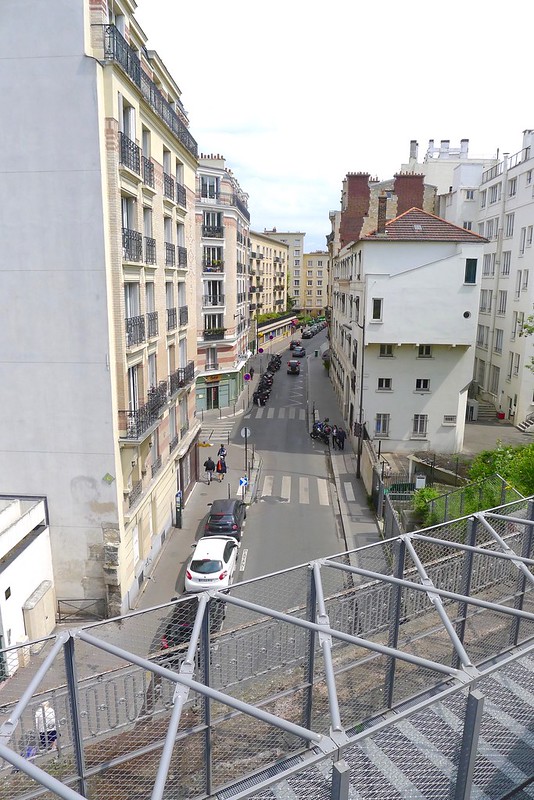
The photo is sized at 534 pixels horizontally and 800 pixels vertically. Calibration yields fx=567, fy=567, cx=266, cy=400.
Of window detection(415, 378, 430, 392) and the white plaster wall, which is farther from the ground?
the white plaster wall

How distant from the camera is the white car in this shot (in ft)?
→ 54.3

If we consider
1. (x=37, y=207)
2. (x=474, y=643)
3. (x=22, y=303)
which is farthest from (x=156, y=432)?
(x=474, y=643)

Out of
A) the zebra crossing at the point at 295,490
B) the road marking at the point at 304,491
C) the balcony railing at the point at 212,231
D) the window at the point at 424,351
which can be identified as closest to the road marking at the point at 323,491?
the zebra crossing at the point at 295,490

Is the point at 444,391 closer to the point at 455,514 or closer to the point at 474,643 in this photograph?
the point at 455,514

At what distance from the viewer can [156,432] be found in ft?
66.8

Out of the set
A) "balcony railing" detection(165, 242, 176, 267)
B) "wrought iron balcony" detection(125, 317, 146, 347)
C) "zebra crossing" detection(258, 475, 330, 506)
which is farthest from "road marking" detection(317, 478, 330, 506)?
"balcony railing" detection(165, 242, 176, 267)

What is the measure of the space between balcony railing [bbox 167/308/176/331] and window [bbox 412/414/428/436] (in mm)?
14034

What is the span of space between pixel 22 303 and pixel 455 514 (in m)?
13.7

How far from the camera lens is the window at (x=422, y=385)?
29.3 meters

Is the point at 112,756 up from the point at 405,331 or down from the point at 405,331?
down

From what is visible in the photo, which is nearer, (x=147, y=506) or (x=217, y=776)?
(x=217, y=776)

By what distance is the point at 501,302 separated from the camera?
1544 inches

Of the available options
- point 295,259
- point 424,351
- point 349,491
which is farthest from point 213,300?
point 295,259

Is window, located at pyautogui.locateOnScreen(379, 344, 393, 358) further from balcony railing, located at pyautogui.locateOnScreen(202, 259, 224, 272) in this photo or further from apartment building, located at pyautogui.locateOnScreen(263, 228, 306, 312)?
apartment building, located at pyautogui.locateOnScreen(263, 228, 306, 312)
